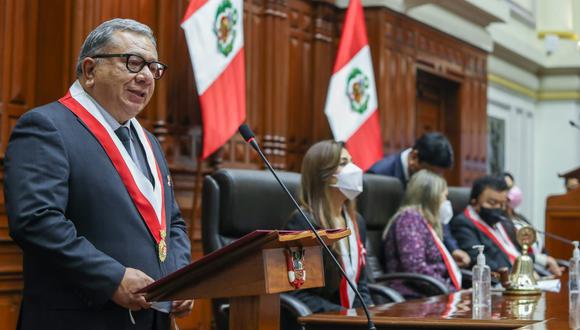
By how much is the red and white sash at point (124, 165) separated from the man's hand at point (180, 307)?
146 millimetres

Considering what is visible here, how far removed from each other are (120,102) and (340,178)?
63.4 inches

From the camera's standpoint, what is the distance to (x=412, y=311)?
3.39 m

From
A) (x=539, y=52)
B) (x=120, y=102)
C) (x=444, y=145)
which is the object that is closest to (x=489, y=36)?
(x=539, y=52)

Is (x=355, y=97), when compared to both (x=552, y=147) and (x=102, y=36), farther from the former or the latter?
(x=552, y=147)

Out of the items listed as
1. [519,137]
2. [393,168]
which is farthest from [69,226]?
[519,137]

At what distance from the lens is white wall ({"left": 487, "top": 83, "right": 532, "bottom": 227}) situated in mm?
11377

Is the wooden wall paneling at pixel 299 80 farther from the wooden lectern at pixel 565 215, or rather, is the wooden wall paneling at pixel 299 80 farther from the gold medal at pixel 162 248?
the gold medal at pixel 162 248

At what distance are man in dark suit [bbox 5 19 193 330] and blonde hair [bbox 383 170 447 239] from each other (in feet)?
8.54

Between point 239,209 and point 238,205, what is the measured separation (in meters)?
0.02

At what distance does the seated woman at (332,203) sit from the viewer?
3.90 metres

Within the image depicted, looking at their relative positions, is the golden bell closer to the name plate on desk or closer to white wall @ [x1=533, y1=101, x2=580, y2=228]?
the name plate on desk

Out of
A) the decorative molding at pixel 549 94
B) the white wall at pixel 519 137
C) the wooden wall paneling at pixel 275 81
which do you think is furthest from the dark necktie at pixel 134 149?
the decorative molding at pixel 549 94

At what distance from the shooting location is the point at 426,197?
200 inches

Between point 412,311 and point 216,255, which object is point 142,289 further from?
point 412,311
